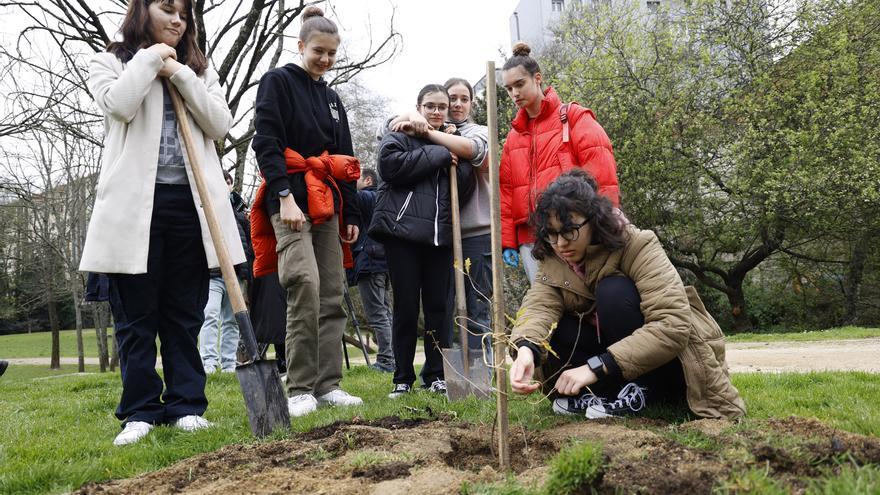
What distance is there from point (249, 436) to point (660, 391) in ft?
6.64

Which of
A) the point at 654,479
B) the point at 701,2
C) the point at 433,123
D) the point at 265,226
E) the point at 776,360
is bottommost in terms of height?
the point at 776,360

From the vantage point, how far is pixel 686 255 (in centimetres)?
1711

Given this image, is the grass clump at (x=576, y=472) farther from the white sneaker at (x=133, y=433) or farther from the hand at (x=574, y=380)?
the white sneaker at (x=133, y=433)

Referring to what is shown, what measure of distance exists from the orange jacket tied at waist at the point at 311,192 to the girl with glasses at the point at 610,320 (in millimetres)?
1398

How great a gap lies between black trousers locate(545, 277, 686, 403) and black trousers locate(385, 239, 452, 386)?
114 centimetres

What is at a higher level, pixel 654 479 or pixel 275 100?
pixel 275 100

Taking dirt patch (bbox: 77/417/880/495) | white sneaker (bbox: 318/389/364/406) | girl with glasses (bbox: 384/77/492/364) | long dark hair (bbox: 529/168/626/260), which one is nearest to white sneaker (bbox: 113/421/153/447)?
dirt patch (bbox: 77/417/880/495)

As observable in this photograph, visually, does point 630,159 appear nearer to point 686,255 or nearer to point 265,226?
point 686,255

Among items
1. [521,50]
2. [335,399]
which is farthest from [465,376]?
[521,50]

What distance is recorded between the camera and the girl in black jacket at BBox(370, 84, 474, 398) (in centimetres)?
425

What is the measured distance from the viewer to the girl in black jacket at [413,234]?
4.25 metres

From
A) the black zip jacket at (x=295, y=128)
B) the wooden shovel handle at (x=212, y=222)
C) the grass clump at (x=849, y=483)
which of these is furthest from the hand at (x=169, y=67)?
the grass clump at (x=849, y=483)

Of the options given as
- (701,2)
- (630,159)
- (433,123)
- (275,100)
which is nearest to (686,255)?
(630,159)

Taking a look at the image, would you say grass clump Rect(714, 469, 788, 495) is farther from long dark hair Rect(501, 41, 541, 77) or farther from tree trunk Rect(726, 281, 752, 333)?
tree trunk Rect(726, 281, 752, 333)
